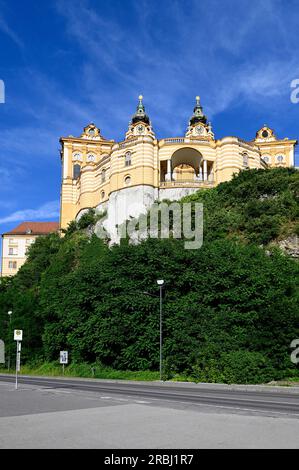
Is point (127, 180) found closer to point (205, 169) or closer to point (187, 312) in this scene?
point (205, 169)

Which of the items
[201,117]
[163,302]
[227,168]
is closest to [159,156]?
[227,168]

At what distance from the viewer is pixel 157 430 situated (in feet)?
28.7

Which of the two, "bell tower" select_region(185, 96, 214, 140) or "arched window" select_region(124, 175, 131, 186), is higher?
"bell tower" select_region(185, 96, 214, 140)

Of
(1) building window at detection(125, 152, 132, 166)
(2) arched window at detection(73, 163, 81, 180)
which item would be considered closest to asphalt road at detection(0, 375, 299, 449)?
(1) building window at detection(125, 152, 132, 166)

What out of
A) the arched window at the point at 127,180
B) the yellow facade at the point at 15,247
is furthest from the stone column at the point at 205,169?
the yellow facade at the point at 15,247

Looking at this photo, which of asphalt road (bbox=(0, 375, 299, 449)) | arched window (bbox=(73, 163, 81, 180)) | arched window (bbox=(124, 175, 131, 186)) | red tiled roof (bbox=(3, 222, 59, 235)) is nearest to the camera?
asphalt road (bbox=(0, 375, 299, 449))

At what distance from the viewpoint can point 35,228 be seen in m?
111

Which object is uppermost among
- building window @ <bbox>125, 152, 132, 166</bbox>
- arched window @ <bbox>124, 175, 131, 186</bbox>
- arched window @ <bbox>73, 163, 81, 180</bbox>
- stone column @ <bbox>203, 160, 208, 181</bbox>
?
arched window @ <bbox>73, 163, 81, 180</bbox>

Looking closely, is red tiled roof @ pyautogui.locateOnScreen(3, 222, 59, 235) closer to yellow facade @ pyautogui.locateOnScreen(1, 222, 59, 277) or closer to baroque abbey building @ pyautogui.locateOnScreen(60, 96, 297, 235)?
yellow facade @ pyautogui.locateOnScreen(1, 222, 59, 277)

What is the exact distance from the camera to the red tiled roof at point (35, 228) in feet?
350

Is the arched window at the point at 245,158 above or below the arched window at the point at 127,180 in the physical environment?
above

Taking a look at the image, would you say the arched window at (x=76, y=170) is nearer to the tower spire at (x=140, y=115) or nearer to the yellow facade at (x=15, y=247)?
the tower spire at (x=140, y=115)

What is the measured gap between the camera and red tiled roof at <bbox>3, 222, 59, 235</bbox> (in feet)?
350
